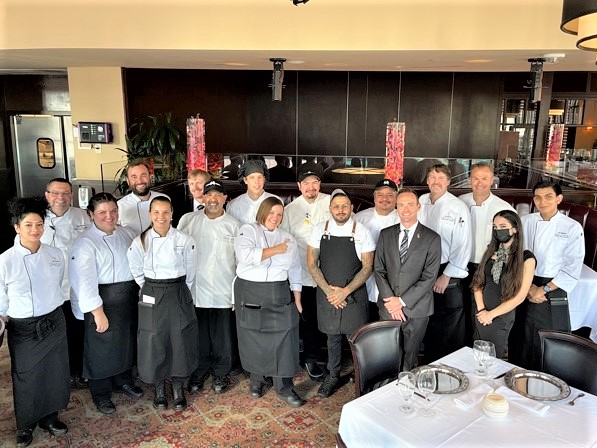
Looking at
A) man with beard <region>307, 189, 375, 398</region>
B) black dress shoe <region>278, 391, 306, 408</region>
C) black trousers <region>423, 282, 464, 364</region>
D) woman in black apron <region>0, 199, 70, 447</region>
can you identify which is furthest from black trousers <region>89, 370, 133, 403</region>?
black trousers <region>423, 282, 464, 364</region>

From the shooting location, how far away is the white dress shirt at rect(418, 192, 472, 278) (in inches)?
155

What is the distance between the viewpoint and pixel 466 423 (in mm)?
2311

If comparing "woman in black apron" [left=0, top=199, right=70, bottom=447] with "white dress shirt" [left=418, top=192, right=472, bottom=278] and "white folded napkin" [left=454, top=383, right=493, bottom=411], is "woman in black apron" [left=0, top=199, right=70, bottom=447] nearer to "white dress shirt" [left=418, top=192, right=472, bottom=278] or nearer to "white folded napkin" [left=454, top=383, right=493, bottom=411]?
"white folded napkin" [left=454, top=383, right=493, bottom=411]

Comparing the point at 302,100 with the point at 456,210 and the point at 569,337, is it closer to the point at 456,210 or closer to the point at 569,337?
the point at 456,210

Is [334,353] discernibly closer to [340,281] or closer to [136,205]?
[340,281]

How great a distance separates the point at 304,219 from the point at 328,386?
4.36 feet

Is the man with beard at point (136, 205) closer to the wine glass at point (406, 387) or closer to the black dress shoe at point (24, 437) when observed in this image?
the black dress shoe at point (24, 437)

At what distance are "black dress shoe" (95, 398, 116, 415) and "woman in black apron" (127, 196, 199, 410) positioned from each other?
326 mm

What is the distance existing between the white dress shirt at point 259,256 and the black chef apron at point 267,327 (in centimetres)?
5

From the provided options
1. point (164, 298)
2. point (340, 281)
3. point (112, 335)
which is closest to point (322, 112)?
point (340, 281)

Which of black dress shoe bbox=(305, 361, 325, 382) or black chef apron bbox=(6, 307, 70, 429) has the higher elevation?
black chef apron bbox=(6, 307, 70, 429)

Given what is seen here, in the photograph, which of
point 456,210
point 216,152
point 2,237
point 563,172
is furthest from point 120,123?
point 563,172

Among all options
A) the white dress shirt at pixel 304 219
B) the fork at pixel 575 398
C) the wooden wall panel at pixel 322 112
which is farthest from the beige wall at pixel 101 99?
the fork at pixel 575 398

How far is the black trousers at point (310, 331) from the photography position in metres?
4.47
